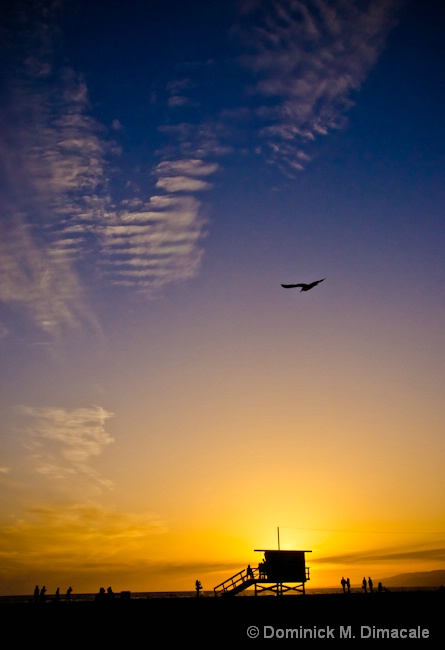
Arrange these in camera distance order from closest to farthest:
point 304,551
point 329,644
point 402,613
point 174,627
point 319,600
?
point 329,644, point 174,627, point 402,613, point 319,600, point 304,551

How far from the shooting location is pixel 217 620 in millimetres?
28109

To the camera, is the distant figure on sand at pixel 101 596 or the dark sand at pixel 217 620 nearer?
the dark sand at pixel 217 620

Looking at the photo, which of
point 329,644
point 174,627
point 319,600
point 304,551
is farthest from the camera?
point 304,551

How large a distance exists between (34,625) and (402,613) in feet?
69.4

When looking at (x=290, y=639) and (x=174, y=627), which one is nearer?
(x=290, y=639)

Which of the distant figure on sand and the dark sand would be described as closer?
the dark sand

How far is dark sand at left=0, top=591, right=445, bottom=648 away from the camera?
25.4 m

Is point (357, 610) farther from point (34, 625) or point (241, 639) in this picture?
point (34, 625)

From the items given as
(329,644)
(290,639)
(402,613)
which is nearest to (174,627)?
(290,639)

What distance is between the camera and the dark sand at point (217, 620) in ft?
83.2

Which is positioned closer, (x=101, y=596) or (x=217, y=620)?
(x=217, y=620)

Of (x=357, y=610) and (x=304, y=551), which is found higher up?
(x=304, y=551)

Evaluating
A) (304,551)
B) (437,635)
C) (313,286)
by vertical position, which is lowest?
(437,635)

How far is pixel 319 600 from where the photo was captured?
32812 mm
